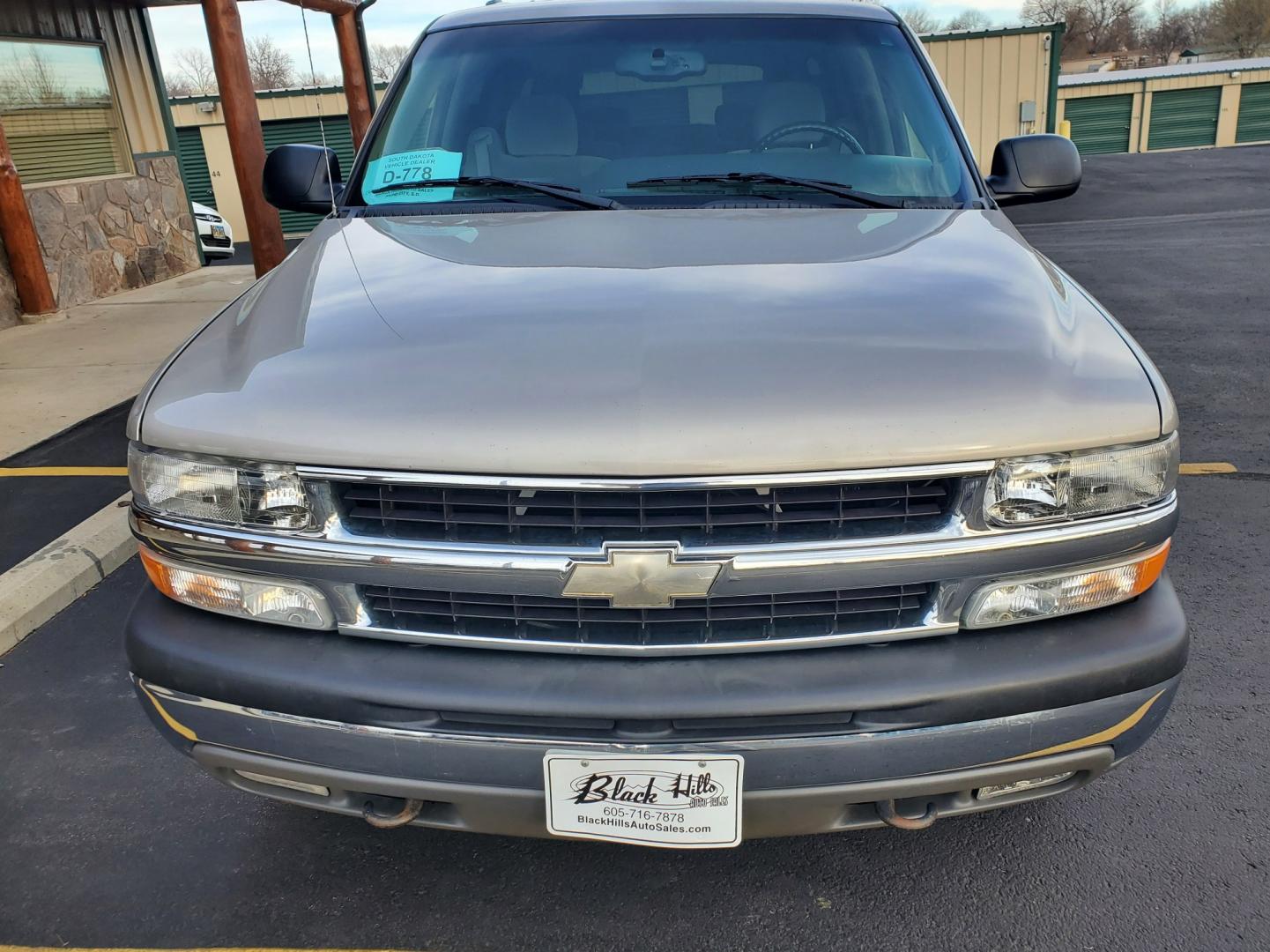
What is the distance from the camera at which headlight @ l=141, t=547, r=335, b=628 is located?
1.84 metres

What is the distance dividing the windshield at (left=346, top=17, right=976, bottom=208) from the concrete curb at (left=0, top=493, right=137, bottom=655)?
1.83m

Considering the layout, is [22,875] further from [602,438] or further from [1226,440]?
[1226,440]

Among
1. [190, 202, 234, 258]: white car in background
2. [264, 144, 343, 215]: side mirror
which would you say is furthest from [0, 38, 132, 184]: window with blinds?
[264, 144, 343, 215]: side mirror

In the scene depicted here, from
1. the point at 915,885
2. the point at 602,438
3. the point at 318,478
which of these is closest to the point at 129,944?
the point at 318,478

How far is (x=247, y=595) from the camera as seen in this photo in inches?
73.9

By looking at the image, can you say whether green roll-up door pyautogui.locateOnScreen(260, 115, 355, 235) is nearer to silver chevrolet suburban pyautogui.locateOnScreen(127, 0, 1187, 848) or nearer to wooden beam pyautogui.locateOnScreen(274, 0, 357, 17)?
wooden beam pyautogui.locateOnScreen(274, 0, 357, 17)

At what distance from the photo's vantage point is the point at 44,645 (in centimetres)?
339

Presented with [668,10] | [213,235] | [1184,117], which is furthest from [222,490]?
[1184,117]

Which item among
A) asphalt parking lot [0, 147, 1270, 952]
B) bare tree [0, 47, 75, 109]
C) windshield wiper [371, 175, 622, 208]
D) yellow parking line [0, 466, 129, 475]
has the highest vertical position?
bare tree [0, 47, 75, 109]

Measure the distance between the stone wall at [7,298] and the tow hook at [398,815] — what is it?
8046 mm

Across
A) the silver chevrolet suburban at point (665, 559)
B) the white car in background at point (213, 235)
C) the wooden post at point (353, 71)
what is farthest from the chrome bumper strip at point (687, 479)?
the white car in background at point (213, 235)

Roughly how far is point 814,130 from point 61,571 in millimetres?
3023

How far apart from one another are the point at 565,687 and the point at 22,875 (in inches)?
60.3

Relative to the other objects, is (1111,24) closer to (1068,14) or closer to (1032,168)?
(1068,14)
